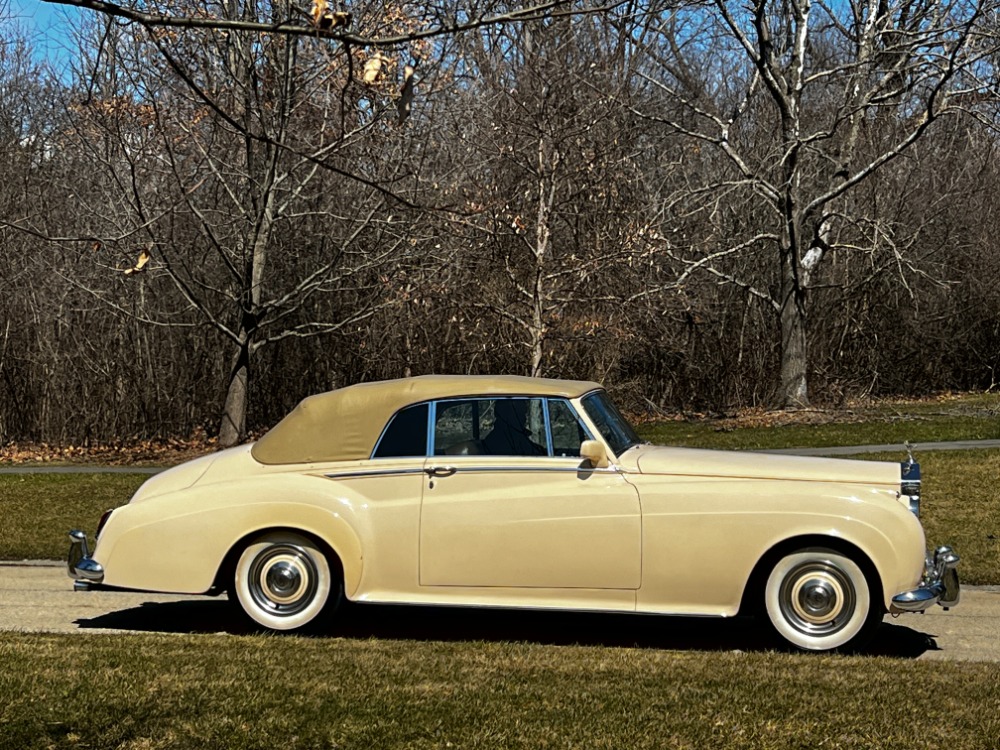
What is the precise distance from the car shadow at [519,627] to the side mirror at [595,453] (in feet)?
3.64

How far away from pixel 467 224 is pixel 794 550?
12.8 meters

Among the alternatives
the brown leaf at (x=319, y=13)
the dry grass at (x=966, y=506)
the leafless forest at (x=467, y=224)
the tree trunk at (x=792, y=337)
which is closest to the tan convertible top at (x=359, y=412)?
the brown leaf at (x=319, y=13)

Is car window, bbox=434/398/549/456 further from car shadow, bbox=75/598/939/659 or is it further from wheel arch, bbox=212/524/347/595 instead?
car shadow, bbox=75/598/939/659

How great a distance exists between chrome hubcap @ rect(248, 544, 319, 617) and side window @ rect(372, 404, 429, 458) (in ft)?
2.56

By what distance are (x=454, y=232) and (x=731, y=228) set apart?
9.25 metres

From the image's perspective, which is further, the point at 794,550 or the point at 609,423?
the point at 609,423

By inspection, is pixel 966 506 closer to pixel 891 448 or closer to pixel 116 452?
pixel 891 448

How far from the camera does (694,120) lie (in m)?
30.0

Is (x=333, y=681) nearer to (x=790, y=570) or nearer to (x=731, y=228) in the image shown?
(x=790, y=570)

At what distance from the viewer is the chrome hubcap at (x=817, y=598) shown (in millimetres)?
7090

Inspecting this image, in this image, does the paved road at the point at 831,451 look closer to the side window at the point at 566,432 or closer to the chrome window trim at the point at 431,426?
the side window at the point at 566,432

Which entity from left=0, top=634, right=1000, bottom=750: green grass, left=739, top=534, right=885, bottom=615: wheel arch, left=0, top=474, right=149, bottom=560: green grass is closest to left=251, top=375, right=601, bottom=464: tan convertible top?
left=0, top=634, right=1000, bottom=750: green grass

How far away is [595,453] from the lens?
24.0 ft

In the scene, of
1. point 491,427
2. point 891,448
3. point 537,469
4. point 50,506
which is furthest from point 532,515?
point 891,448
